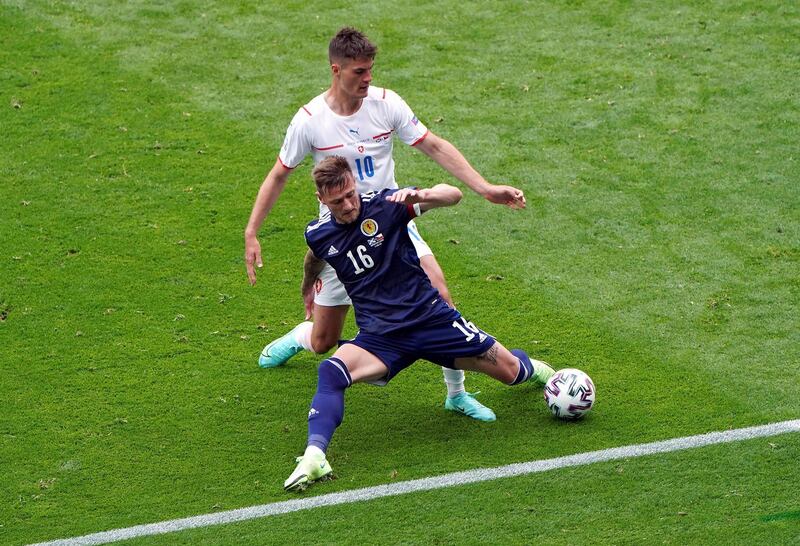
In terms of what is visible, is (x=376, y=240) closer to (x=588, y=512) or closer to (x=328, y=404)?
(x=328, y=404)

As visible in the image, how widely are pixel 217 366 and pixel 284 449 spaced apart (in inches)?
46.5

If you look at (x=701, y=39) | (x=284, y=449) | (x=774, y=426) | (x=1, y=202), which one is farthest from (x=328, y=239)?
(x=701, y=39)

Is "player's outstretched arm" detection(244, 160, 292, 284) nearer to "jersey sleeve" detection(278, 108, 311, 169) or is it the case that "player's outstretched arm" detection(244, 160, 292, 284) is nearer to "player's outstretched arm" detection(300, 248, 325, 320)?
"jersey sleeve" detection(278, 108, 311, 169)

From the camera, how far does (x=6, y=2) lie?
1344 centimetres

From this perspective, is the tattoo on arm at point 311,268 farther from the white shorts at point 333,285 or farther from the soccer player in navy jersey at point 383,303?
the soccer player in navy jersey at point 383,303

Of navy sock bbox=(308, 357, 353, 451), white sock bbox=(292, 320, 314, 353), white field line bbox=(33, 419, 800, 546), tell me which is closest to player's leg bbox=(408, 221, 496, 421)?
white field line bbox=(33, 419, 800, 546)

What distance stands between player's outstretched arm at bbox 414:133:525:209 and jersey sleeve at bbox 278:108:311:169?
0.72 m

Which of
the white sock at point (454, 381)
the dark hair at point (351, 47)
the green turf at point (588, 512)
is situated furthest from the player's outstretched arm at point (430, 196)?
the green turf at point (588, 512)

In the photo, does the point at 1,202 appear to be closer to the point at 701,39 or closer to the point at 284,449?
the point at 284,449

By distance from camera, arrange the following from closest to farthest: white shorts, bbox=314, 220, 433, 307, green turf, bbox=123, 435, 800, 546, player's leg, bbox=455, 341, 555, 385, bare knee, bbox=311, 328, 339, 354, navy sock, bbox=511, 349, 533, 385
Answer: green turf, bbox=123, 435, 800, 546 < player's leg, bbox=455, 341, 555, 385 < navy sock, bbox=511, 349, 533, 385 < white shorts, bbox=314, 220, 433, 307 < bare knee, bbox=311, 328, 339, 354

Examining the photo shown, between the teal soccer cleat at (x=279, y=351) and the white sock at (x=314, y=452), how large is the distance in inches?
56.1

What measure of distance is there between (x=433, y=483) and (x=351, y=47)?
259 cm

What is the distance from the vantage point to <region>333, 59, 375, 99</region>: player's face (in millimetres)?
7371

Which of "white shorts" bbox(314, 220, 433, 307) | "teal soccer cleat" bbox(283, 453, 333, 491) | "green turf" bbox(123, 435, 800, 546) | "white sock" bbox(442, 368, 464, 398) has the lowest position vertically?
"green turf" bbox(123, 435, 800, 546)
